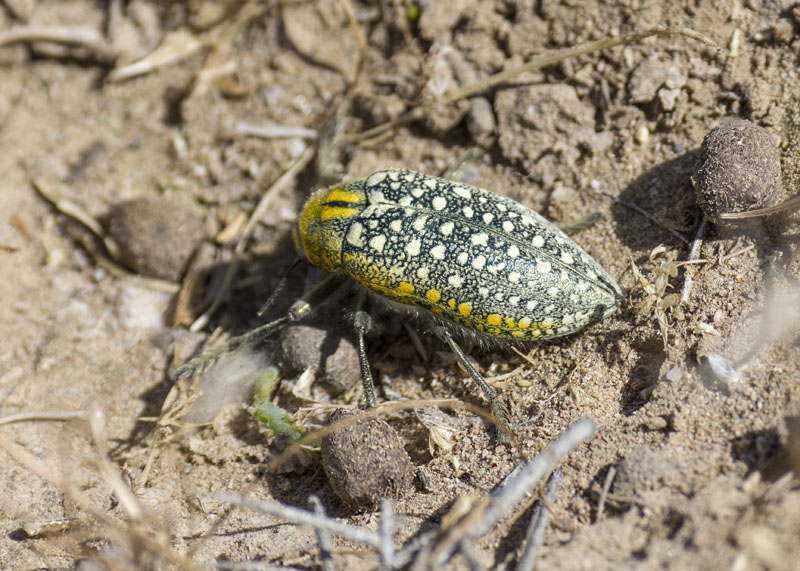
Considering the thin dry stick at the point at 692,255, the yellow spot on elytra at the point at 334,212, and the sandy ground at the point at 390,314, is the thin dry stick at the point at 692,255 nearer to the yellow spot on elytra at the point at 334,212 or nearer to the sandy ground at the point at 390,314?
the sandy ground at the point at 390,314

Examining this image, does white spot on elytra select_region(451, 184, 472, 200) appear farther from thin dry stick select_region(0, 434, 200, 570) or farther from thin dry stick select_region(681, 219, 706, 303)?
thin dry stick select_region(0, 434, 200, 570)

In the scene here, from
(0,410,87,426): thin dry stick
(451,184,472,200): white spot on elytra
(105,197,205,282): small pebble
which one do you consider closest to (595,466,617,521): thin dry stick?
(451,184,472,200): white spot on elytra

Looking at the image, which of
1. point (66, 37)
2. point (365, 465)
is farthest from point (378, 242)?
point (66, 37)

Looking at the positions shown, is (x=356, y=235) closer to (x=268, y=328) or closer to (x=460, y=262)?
(x=460, y=262)

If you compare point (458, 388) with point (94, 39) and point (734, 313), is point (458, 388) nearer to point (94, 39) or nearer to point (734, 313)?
point (734, 313)

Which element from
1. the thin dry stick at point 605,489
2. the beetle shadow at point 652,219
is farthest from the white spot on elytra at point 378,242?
the thin dry stick at point 605,489

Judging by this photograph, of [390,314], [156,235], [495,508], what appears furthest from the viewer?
[156,235]
